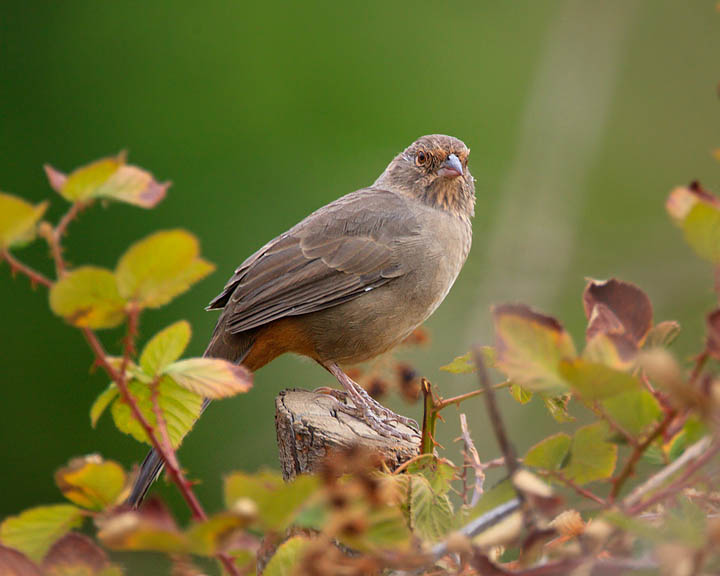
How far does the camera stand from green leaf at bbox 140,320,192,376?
4.40 feet

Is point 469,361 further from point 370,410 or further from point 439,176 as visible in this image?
point 439,176

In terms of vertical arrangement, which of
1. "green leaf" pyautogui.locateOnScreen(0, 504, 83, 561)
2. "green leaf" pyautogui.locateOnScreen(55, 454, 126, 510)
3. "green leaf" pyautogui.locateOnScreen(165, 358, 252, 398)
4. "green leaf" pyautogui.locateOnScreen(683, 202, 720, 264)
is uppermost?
"green leaf" pyautogui.locateOnScreen(683, 202, 720, 264)

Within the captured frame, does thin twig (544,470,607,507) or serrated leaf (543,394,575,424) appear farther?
serrated leaf (543,394,575,424)

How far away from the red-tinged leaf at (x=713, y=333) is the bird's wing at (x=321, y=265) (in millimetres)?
2844

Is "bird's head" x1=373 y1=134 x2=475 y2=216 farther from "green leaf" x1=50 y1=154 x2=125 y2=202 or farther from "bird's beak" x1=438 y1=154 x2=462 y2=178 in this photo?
"green leaf" x1=50 y1=154 x2=125 y2=202

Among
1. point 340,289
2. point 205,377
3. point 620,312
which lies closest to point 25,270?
point 205,377

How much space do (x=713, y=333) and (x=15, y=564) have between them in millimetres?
858

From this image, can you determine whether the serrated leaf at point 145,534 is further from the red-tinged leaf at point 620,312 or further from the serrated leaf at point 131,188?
the red-tinged leaf at point 620,312

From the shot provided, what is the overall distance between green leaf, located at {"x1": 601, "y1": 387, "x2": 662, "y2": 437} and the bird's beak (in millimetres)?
3380

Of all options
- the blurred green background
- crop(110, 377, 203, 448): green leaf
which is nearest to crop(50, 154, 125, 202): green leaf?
crop(110, 377, 203, 448): green leaf

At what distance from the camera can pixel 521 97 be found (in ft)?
30.9

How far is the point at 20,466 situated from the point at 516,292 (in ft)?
14.2

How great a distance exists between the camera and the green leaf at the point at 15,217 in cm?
106

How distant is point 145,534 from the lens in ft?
2.97
